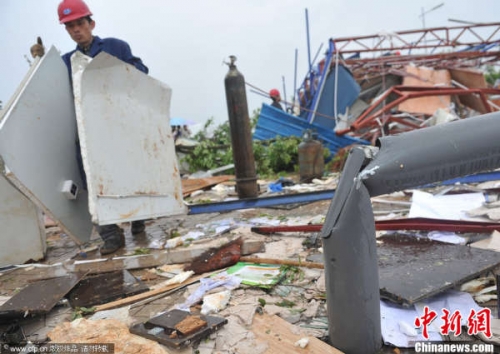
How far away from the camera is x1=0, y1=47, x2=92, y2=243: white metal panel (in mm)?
2846

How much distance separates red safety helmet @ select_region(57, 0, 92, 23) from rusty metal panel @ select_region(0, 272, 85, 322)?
2161mm

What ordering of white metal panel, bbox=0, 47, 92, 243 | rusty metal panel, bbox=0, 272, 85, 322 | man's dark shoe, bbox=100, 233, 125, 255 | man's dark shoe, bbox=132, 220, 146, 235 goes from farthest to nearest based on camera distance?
man's dark shoe, bbox=132, 220, 146, 235
man's dark shoe, bbox=100, 233, 125, 255
white metal panel, bbox=0, 47, 92, 243
rusty metal panel, bbox=0, 272, 85, 322

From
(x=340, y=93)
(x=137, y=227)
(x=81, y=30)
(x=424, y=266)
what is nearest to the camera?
(x=424, y=266)

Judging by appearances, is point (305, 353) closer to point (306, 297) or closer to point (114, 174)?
point (306, 297)

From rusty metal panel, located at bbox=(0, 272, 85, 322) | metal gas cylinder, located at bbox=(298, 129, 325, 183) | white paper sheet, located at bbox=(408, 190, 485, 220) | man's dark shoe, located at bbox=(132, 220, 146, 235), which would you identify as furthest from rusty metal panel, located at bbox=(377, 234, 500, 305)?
metal gas cylinder, located at bbox=(298, 129, 325, 183)

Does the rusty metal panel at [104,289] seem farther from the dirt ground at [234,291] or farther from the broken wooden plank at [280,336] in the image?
the broken wooden plank at [280,336]

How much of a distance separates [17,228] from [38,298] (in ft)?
4.63

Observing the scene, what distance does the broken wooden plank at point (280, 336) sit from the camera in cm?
158

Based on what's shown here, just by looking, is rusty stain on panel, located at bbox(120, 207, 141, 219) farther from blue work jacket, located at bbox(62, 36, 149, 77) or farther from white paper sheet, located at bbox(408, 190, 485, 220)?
white paper sheet, located at bbox(408, 190, 485, 220)

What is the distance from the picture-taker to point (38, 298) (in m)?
2.35

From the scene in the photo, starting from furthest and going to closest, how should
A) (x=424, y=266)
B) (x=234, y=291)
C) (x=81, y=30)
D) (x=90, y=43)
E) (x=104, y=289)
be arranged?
(x=90, y=43) → (x=81, y=30) → (x=104, y=289) → (x=234, y=291) → (x=424, y=266)

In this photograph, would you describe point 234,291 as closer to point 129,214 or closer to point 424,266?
point 424,266

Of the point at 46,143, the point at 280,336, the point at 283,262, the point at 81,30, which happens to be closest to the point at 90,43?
the point at 81,30

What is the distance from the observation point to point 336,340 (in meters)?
1.50
